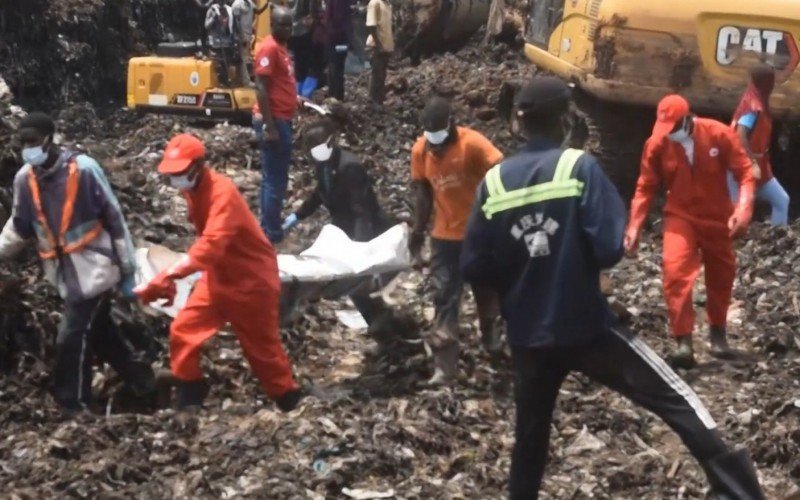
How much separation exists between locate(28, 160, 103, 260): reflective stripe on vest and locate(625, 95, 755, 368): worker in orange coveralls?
2750mm

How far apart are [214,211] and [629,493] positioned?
2.25 metres

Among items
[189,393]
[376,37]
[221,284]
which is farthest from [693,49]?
[376,37]

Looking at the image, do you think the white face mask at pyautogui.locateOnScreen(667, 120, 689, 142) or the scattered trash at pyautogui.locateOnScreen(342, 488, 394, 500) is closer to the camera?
the scattered trash at pyautogui.locateOnScreen(342, 488, 394, 500)

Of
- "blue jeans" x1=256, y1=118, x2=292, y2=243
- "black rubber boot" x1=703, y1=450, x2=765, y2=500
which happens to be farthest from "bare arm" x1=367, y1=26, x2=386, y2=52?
"black rubber boot" x1=703, y1=450, x2=765, y2=500

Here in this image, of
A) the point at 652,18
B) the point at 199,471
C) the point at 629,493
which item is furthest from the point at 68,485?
the point at 652,18

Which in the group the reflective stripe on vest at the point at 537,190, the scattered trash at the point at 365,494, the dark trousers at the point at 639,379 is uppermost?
the reflective stripe on vest at the point at 537,190

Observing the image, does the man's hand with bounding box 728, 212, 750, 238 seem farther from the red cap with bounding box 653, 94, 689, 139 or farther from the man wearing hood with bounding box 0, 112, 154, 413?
the man wearing hood with bounding box 0, 112, 154, 413

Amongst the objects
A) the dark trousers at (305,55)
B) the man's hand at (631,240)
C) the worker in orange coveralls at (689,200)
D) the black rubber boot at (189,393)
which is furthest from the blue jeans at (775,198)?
the dark trousers at (305,55)

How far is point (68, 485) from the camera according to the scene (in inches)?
242

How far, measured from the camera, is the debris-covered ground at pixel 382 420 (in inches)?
247

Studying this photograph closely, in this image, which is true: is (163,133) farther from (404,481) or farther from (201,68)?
(404,481)

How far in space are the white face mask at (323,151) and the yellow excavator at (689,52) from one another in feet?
9.05

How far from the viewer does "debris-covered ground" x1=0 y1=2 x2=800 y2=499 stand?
627cm

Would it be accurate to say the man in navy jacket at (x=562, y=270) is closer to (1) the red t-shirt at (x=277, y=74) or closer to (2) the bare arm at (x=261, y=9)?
(1) the red t-shirt at (x=277, y=74)
